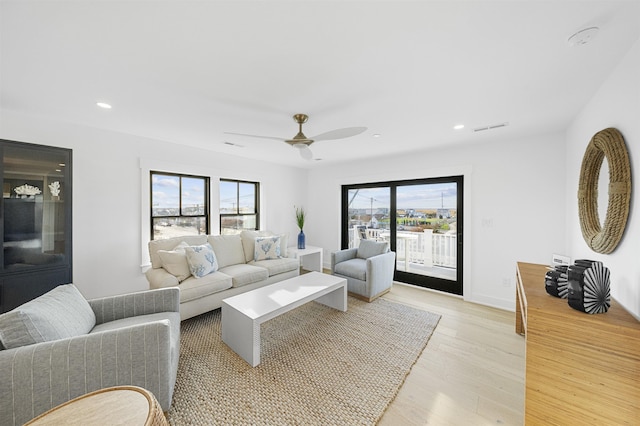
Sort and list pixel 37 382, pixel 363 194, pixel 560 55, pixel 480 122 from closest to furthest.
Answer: pixel 37 382 → pixel 560 55 → pixel 480 122 → pixel 363 194

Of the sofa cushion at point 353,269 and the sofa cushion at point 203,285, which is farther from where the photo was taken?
the sofa cushion at point 353,269

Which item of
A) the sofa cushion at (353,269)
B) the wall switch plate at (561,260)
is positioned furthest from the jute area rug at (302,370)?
the wall switch plate at (561,260)

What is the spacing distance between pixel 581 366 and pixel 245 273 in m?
3.19

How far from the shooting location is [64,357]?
4.08 feet

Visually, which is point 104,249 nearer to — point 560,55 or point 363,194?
point 363,194

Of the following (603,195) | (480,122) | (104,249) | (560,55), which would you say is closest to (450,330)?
(603,195)

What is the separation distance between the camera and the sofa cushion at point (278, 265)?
12.1ft

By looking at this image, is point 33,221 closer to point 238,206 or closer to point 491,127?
point 238,206

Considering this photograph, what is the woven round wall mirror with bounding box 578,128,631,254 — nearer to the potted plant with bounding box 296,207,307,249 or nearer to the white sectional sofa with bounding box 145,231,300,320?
the white sectional sofa with bounding box 145,231,300,320

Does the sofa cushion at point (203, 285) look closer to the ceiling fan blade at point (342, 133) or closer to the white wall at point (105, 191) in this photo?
the white wall at point (105, 191)

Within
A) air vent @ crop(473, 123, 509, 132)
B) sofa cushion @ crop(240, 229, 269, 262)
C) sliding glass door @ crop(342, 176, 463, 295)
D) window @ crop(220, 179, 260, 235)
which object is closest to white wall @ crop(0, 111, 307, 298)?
window @ crop(220, 179, 260, 235)

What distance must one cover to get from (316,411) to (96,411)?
1299 mm

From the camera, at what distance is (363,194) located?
4.93 m

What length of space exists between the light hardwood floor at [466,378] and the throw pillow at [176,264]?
8.49 ft
